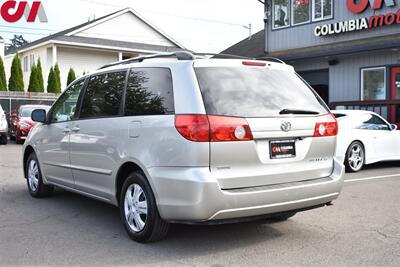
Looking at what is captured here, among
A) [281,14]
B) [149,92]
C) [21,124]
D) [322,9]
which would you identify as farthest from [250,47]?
[149,92]

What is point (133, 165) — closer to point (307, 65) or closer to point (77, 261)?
point (77, 261)

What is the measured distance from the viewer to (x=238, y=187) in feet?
14.3

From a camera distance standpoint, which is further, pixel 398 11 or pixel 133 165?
pixel 398 11

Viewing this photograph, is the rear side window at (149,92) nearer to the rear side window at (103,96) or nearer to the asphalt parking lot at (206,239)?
the rear side window at (103,96)

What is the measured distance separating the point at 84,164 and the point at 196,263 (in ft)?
7.00

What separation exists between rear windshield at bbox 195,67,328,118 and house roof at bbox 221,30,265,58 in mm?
15815

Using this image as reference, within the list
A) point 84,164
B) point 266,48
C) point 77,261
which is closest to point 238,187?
point 77,261

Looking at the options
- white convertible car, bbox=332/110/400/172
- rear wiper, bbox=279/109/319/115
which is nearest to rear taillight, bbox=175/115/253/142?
rear wiper, bbox=279/109/319/115

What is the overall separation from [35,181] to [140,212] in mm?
→ 3068

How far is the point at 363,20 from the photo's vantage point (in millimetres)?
15539

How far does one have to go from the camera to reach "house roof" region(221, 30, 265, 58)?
21.6m

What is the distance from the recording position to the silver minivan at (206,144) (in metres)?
4.28

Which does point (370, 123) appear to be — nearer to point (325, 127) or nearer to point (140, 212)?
point (325, 127)

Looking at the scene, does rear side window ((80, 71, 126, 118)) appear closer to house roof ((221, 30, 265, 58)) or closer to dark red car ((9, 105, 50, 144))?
dark red car ((9, 105, 50, 144))
